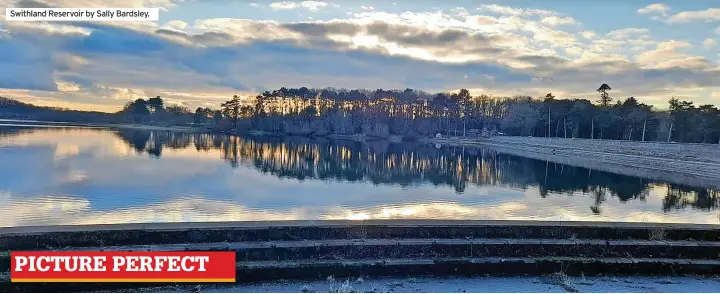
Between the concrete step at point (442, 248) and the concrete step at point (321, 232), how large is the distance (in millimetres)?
120

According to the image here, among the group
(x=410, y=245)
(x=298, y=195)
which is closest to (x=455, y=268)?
(x=410, y=245)

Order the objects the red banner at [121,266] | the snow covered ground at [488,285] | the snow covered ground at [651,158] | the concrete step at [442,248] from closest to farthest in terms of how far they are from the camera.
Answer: the red banner at [121,266] < the snow covered ground at [488,285] < the concrete step at [442,248] < the snow covered ground at [651,158]

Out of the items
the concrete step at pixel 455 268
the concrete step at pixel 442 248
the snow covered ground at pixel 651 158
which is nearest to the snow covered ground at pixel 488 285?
the concrete step at pixel 455 268

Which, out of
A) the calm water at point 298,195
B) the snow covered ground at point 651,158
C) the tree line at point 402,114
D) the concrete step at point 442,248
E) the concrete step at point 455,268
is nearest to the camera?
the concrete step at point 455,268

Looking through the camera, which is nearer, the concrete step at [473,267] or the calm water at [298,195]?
the concrete step at [473,267]

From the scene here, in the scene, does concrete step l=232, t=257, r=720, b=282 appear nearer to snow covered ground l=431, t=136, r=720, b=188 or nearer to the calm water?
the calm water

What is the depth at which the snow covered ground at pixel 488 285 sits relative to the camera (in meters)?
6.58

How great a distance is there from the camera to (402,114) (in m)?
102

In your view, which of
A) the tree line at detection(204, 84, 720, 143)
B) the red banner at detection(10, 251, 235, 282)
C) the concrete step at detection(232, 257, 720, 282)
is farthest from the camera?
the tree line at detection(204, 84, 720, 143)

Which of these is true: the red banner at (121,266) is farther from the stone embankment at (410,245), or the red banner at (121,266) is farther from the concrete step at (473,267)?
the concrete step at (473,267)

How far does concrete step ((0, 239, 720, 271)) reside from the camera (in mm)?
A: 7090

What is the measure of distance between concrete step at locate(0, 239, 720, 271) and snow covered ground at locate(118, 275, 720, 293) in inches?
18.3

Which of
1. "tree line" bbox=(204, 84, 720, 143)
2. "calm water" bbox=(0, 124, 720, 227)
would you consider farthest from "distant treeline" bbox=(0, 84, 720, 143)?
"calm water" bbox=(0, 124, 720, 227)

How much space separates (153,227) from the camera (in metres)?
7.23
